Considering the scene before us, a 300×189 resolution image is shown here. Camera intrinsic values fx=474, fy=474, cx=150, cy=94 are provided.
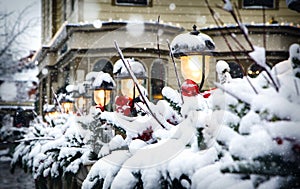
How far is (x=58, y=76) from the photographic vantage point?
2241cm

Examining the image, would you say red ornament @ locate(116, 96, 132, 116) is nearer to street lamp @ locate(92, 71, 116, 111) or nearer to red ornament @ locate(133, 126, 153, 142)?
red ornament @ locate(133, 126, 153, 142)

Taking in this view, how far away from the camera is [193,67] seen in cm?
573

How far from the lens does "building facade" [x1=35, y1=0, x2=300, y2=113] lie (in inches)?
629

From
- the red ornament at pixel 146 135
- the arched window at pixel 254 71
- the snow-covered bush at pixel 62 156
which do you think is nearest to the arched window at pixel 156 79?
the arched window at pixel 254 71

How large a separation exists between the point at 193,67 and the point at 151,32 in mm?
10608

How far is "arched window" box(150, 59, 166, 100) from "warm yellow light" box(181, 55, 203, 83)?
33.1 feet

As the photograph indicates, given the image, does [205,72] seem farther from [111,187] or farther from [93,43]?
[93,43]

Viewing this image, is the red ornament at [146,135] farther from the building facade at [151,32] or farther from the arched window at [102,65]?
the arched window at [102,65]

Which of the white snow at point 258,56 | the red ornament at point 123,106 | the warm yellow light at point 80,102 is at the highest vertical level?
the white snow at point 258,56

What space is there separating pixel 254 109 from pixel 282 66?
0.41 metres

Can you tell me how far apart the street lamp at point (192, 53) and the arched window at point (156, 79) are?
1008 centimetres

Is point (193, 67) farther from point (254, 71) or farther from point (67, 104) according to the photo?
point (254, 71)

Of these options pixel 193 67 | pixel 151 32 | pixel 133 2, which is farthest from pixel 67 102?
pixel 193 67

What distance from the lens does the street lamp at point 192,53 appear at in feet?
18.7
